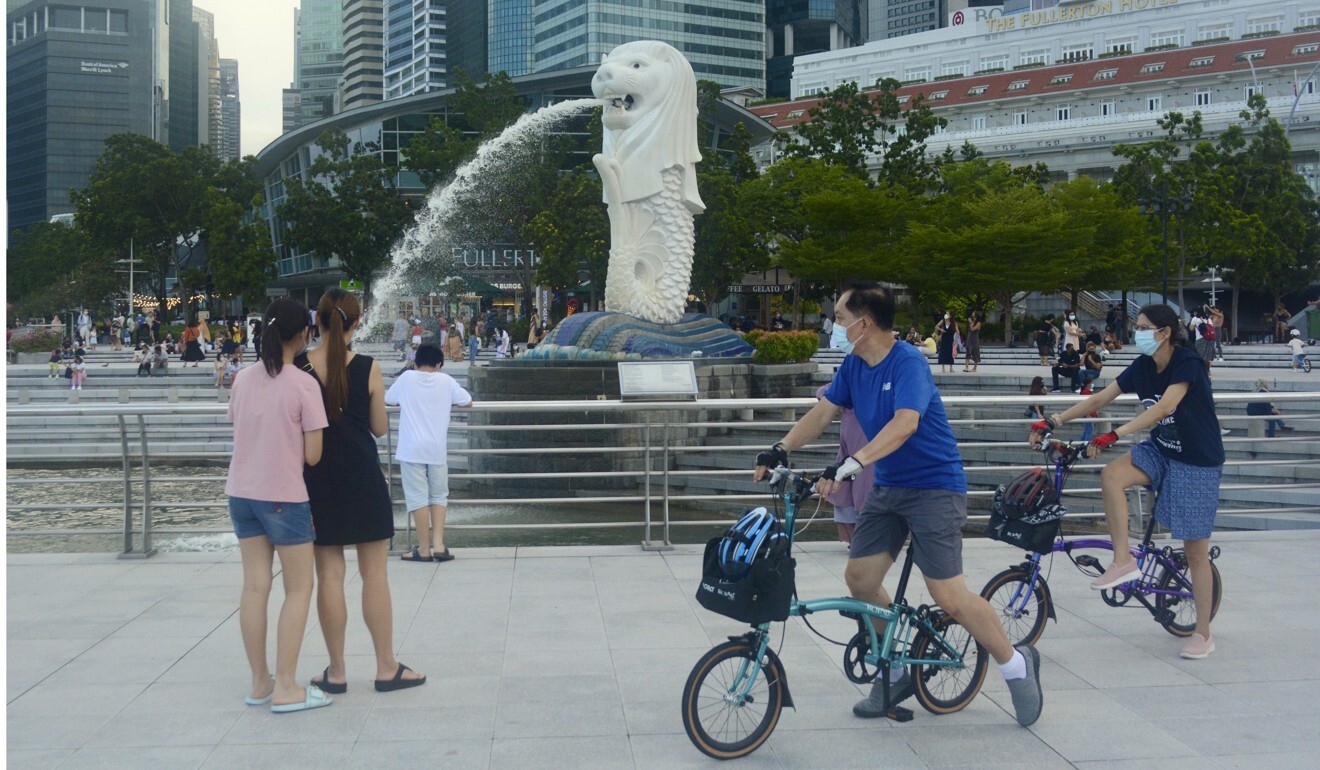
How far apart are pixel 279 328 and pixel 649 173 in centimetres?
1718

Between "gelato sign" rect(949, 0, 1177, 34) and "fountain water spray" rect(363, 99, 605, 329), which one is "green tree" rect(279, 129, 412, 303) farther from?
"gelato sign" rect(949, 0, 1177, 34)

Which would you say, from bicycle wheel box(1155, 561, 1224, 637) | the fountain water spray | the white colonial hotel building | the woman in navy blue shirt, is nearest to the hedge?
bicycle wheel box(1155, 561, 1224, 637)

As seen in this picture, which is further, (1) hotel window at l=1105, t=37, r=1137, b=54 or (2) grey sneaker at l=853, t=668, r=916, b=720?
(1) hotel window at l=1105, t=37, r=1137, b=54

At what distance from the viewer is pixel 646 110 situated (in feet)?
70.7

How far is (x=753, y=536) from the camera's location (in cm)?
429

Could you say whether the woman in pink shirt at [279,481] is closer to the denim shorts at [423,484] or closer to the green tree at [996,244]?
the denim shorts at [423,484]

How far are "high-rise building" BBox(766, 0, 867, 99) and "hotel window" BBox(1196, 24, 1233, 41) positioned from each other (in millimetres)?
55214

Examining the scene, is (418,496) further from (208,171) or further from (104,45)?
(104,45)

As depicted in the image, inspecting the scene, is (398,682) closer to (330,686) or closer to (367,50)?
(330,686)

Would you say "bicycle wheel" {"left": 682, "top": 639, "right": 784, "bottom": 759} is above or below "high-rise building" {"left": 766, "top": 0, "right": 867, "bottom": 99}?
below

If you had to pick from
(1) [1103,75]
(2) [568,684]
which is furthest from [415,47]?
(2) [568,684]

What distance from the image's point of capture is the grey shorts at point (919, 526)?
15.0 ft

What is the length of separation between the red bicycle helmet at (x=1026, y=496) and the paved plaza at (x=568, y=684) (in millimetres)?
835

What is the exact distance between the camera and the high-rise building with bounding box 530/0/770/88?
9956 cm
